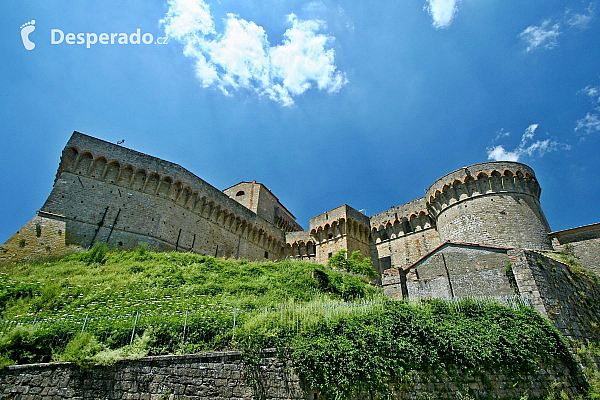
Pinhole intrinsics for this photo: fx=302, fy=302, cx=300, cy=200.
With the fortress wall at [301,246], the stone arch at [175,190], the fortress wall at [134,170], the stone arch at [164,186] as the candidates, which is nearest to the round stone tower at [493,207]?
the fortress wall at [301,246]

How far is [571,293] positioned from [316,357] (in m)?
9.15

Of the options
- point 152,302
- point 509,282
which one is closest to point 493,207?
point 509,282

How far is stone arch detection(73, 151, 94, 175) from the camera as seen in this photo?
19.1m

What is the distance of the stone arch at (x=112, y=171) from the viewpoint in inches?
783

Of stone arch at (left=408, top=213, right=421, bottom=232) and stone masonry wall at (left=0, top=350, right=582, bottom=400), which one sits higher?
stone arch at (left=408, top=213, right=421, bottom=232)

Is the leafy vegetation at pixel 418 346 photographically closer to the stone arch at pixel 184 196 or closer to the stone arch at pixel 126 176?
the stone arch at pixel 184 196

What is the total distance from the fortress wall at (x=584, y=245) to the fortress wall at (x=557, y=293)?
237 inches

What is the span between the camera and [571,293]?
9.85 m

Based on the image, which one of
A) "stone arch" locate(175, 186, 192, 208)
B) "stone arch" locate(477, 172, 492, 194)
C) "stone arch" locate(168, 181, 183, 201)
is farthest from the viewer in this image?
"stone arch" locate(175, 186, 192, 208)

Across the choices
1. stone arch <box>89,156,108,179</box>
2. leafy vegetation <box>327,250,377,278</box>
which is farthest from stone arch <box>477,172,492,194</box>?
stone arch <box>89,156,108,179</box>

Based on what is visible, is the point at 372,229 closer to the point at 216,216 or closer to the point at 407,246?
the point at 407,246

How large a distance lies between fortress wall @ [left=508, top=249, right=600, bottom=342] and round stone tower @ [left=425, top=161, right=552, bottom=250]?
26.9 feet

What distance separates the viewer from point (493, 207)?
764 inches

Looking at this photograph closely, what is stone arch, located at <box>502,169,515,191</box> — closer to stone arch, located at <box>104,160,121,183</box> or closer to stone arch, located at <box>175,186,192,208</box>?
stone arch, located at <box>175,186,192,208</box>
